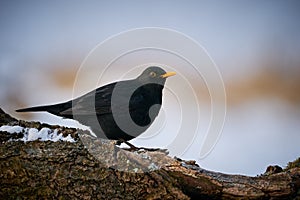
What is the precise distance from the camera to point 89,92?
4.77 m

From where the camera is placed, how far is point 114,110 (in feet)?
14.6

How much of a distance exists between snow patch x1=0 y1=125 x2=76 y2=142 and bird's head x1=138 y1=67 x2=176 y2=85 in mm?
2174

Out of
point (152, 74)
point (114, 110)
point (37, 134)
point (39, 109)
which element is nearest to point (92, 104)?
point (114, 110)

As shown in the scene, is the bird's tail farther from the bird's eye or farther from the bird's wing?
the bird's eye

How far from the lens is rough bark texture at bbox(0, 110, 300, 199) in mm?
2854

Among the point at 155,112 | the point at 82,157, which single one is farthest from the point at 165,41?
the point at 82,157

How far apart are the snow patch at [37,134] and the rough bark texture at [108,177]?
46mm

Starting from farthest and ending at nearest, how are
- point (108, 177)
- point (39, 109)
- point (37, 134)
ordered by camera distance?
point (39, 109), point (37, 134), point (108, 177)

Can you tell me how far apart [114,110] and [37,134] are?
4.68 ft

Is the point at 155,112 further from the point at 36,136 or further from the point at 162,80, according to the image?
the point at 36,136

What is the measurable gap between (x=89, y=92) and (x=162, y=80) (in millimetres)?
1150

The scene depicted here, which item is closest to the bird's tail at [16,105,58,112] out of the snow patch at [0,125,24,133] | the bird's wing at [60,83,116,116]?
the bird's wing at [60,83,116,116]

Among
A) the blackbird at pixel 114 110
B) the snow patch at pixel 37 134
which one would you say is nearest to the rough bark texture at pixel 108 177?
the snow patch at pixel 37 134

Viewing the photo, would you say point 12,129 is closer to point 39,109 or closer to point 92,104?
point 92,104
